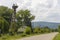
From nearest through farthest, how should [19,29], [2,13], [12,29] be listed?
[12,29]
[2,13]
[19,29]

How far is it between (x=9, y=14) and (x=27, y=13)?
50.7 feet

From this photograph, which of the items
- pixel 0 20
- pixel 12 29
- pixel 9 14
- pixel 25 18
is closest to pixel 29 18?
pixel 25 18

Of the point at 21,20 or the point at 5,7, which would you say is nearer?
the point at 5,7

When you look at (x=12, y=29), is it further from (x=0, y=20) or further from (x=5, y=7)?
(x=5, y=7)

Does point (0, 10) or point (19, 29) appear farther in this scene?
point (19, 29)

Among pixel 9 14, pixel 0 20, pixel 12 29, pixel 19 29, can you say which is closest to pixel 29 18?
pixel 19 29

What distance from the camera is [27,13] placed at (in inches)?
4048

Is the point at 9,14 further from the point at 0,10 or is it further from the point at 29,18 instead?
the point at 29,18

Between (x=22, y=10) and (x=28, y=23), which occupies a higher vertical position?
(x=22, y=10)

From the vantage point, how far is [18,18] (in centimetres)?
10212

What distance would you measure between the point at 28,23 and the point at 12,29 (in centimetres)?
3433

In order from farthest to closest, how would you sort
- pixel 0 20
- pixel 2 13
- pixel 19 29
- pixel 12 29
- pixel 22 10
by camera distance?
pixel 22 10, pixel 19 29, pixel 2 13, pixel 12 29, pixel 0 20

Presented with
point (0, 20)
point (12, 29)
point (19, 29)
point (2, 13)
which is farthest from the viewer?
point (19, 29)

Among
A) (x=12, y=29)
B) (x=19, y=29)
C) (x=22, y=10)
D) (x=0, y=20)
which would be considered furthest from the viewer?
(x=22, y=10)
